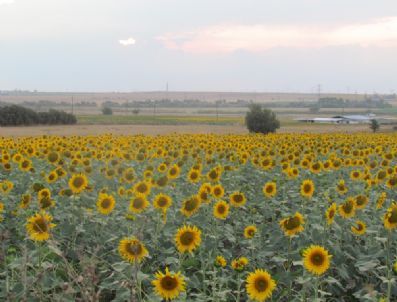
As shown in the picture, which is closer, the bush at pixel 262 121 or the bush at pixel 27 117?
the bush at pixel 262 121

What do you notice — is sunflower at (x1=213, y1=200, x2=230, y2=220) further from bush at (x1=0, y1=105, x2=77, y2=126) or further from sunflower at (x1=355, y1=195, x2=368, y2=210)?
bush at (x1=0, y1=105, x2=77, y2=126)

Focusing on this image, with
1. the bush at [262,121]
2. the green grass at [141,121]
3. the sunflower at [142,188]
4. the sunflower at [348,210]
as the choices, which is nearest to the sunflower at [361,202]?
the sunflower at [348,210]

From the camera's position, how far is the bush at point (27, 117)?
43.6 meters

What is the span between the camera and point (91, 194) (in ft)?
22.0

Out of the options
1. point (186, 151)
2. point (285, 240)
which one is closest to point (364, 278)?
point (285, 240)

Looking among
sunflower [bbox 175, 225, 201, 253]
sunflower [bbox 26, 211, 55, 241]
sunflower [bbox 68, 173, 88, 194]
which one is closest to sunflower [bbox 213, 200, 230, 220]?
sunflower [bbox 175, 225, 201, 253]

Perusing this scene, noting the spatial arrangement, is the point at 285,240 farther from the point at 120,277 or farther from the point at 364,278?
the point at 120,277

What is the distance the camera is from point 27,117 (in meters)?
44.5

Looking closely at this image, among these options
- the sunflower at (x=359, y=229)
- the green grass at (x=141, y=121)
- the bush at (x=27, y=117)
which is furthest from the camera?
the green grass at (x=141, y=121)

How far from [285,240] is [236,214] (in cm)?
130

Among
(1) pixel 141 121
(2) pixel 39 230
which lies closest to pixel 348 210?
(2) pixel 39 230

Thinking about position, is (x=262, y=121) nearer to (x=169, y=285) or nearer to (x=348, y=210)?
(x=348, y=210)

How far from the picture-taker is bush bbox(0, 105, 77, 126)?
43.6m

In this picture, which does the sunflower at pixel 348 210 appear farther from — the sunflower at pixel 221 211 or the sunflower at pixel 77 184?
the sunflower at pixel 77 184
